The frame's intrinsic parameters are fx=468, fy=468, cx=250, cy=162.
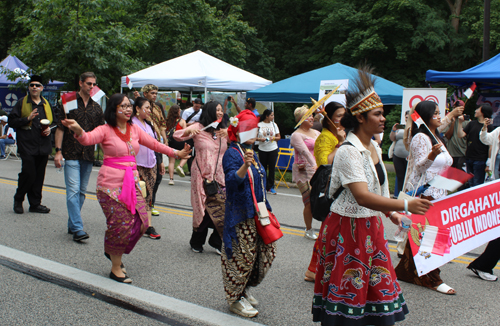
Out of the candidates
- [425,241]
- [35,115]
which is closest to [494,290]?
[425,241]

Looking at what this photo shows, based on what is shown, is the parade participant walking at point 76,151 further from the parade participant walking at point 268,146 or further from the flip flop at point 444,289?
the parade participant walking at point 268,146

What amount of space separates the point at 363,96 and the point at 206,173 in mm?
2846

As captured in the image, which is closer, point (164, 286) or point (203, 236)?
Answer: point (164, 286)

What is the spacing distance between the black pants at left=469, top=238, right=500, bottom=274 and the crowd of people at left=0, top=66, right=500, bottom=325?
10 millimetres

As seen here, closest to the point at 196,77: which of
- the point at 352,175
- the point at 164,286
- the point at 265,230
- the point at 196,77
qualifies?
the point at 196,77

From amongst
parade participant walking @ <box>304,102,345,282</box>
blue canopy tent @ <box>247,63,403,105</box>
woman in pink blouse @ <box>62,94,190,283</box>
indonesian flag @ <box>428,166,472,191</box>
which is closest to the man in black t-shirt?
blue canopy tent @ <box>247,63,403,105</box>

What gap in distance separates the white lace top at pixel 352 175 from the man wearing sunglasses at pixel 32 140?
18.0 ft

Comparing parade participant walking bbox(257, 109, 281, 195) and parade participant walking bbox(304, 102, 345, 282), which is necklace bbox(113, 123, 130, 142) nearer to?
parade participant walking bbox(304, 102, 345, 282)

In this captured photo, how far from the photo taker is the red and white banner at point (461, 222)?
13.8ft

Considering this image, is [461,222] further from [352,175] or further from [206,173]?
[206,173]

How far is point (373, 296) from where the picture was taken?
2.91m

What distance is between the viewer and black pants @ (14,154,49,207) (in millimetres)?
7348

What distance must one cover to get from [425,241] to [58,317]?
2943mm

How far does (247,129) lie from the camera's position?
385 centimetres
